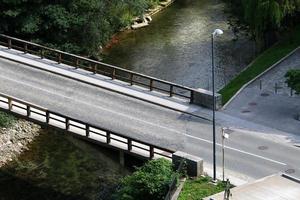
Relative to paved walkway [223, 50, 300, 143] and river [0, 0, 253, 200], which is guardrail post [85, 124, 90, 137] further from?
paved walkway [223, 50, 300, 143]

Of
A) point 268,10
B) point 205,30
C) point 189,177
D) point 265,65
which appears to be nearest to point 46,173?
point 189,177

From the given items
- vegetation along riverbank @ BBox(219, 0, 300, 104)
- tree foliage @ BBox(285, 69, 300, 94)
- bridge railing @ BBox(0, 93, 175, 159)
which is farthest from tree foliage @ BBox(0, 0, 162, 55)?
tree foliage @ BBox(285, 69, 300, 94)

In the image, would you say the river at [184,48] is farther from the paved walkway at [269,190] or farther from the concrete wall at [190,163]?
the paved walkway at [269,190]

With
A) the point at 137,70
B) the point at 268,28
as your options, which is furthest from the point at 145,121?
the point at 268,28

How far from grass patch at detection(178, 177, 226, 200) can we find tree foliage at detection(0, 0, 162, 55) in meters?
32.7

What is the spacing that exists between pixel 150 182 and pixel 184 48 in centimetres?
4004

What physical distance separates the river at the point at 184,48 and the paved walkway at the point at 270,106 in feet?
28.4

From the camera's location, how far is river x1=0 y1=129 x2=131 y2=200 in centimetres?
4300

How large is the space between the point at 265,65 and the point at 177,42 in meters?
18.4

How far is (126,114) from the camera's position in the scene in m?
44.4

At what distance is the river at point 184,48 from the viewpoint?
6631cm

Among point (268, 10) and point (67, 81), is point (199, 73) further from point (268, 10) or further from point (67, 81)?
point (67, 81)

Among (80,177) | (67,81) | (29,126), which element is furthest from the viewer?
(29,126)

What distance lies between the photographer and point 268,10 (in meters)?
61.8
